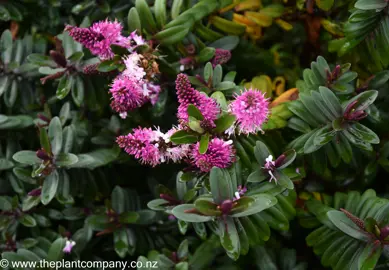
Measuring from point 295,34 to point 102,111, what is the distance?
2.61ft

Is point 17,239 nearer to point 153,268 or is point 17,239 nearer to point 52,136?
point 52,136

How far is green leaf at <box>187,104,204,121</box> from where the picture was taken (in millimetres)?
1024

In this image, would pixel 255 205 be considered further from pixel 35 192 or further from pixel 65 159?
pixel 35 192

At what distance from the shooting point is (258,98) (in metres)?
1.06

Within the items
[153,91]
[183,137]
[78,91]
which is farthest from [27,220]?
[183,137]

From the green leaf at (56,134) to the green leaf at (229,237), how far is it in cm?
56

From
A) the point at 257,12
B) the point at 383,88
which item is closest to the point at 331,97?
the point at 383,88

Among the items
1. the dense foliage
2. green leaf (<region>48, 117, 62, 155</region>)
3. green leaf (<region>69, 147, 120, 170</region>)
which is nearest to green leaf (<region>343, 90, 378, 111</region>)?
the dense foliage

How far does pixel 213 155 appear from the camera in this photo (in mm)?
1077

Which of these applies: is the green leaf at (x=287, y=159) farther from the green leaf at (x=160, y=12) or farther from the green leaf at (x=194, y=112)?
the green leaf at (x=160, y=12)

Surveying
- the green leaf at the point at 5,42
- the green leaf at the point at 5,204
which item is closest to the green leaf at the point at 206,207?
the green leaf at the point at 5,204

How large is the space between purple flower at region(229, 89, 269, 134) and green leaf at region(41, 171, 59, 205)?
22.7 inches

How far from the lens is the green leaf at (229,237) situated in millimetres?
1040

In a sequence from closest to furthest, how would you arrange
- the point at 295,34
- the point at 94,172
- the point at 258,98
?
the point at 258,98, the point at 94,172, the point at 295,34
